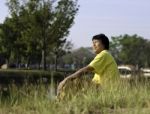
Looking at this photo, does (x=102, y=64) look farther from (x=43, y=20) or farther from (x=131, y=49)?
(x=131, y=49)

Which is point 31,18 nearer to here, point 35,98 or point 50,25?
point 50,25

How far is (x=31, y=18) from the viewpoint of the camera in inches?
1719

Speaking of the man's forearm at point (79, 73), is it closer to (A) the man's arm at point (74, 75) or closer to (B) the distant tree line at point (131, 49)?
(A) the man's arm at point (74, 75)

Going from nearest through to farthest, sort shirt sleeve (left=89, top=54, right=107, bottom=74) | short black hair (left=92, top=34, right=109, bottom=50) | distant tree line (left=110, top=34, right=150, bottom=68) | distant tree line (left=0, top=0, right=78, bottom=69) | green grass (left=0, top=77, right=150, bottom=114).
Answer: green grass (left=0, top=77, right=150, bottom=114)
shirt sleeve (left=89, top=54, right=107, bottom=74)
short black hair (left=92, top=34, right=109, bottom=50)
distant tree line (left=0, top=0, right=78, bottom=69)
distant tree line (left=110, top=34, right=150, bottom=68)

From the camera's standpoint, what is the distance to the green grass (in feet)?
17.6

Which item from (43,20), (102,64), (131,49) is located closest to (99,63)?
(102,64)

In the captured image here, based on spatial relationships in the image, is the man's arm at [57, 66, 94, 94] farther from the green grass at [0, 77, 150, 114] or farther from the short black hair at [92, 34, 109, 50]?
the short black hair at [92, 34, 109, 50]

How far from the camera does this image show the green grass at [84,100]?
5.37 meters

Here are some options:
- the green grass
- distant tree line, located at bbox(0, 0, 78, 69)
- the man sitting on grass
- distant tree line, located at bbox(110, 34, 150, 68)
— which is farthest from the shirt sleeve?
distant tree line, located at bbox(110, 34, 150, 68)

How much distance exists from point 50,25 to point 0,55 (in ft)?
91.8

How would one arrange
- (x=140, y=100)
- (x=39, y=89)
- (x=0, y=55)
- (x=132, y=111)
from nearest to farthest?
(x=132, y=111), (x=140, y=100), (x=39, y=89), (x=0, y=55)

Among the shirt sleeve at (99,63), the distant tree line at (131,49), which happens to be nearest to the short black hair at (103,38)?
the shirt sleeve at (99,63)

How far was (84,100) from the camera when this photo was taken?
235 inches

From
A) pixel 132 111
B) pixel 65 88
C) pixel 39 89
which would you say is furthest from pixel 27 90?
pixel 132 111
